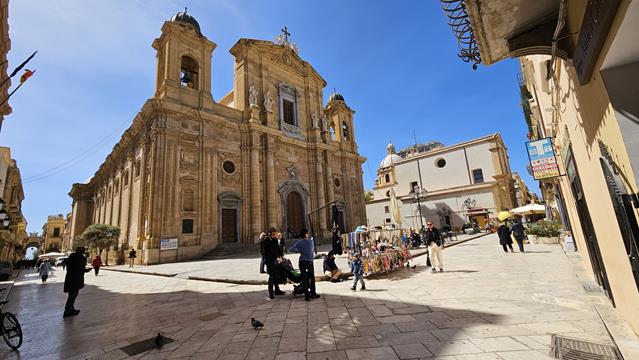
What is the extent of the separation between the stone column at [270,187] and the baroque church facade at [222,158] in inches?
2.9

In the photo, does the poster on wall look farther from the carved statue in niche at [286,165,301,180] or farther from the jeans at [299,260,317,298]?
the carved statue in niche at [286,165,301,180]

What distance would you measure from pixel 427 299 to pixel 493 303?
103cm

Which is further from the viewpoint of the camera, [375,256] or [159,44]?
Result: [159,44]

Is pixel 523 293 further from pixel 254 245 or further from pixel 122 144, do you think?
pixel 122 144

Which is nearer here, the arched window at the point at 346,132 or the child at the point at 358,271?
the child at the point at 358,271

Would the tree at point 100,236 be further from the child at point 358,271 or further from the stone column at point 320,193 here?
the child at point 358,271

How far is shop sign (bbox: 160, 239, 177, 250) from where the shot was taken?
1530 centimetres

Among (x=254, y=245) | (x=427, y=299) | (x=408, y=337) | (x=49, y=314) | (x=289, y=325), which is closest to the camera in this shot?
(x=408, y=337)

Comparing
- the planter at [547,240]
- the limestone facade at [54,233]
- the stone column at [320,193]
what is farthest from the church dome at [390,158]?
the limestone facade at [54,233]

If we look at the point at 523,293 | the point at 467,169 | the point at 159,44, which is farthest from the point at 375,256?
the point at 467,169

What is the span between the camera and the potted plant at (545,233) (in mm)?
13832

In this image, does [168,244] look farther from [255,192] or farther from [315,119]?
[315,119]

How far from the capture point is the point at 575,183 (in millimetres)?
4766

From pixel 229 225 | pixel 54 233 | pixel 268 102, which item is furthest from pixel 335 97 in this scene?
pixel 54 233
